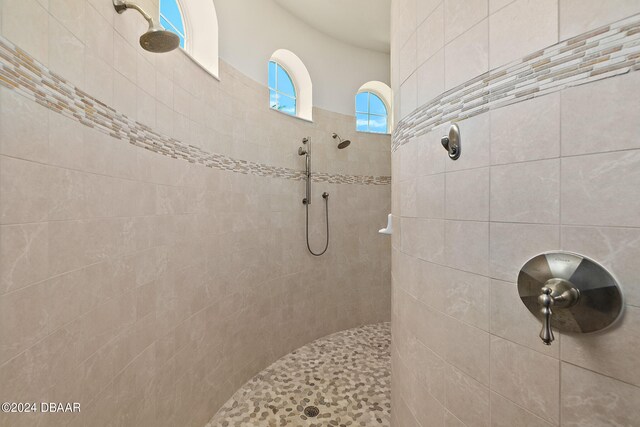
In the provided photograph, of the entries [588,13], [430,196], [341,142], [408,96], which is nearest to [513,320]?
[430,196]

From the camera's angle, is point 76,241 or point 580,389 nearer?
point 580,389

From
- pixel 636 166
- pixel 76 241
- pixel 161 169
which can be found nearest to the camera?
pixel 636 166

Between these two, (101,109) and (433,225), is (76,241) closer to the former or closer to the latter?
(101,109)

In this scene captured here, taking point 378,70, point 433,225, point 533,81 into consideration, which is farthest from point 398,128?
point 378,70

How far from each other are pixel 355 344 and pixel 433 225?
2.37m

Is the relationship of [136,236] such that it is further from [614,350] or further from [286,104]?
[286,104]

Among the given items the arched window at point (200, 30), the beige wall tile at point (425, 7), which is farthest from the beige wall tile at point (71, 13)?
the beige wall tile at point (425, 7)

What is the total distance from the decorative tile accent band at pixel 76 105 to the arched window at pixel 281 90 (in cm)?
127

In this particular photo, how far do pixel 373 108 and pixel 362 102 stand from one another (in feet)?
0.59

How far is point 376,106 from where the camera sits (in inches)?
152

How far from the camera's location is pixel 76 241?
103 cm

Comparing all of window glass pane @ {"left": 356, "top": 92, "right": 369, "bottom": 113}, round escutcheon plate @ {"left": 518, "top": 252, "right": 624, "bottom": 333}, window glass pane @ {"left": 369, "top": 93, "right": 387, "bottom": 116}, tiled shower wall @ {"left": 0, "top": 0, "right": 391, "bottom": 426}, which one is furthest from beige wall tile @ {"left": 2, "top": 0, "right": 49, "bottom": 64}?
window glass pane @ {"left": 369, "top": 93, "right": 387, "bottom": 116}

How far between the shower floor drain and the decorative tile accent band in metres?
1.90

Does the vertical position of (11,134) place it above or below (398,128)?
below
